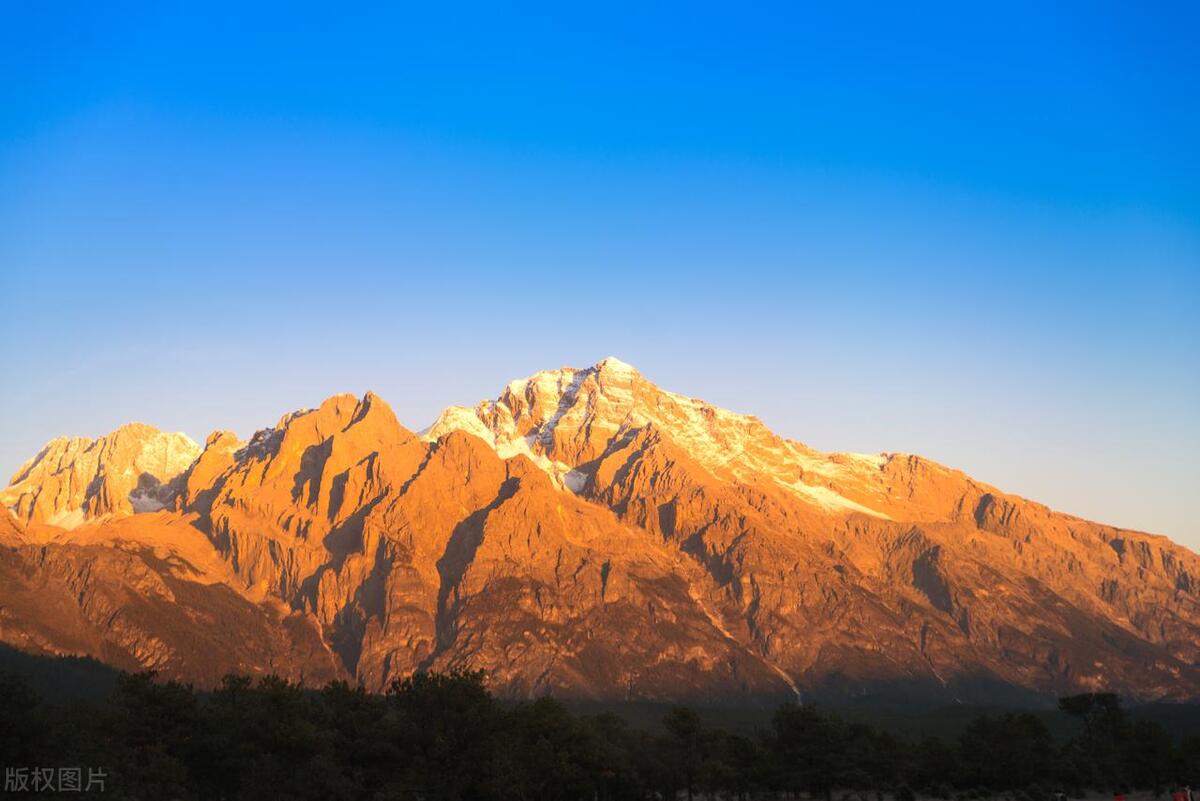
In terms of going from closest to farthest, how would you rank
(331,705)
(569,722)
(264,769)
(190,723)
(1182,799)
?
(1182,799) → (264,769) → (190,723) → (331,705) → (569,722)

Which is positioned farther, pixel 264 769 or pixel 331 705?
pixel 331 705

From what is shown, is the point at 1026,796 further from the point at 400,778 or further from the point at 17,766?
the point at 17,766

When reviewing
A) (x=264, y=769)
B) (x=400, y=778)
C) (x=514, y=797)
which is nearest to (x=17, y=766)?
(x=264, y=769)

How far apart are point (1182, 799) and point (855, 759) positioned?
7138 centimetres

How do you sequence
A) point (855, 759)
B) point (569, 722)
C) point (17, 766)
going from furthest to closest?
point (855, 759)
point (569, 722)
point (17, 766)

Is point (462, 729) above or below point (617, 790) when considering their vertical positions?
above

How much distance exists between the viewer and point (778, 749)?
642 ft

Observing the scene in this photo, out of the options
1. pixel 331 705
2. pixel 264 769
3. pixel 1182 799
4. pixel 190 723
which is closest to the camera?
pixel 1182 799

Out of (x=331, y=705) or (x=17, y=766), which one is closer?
(x=17, y=766)

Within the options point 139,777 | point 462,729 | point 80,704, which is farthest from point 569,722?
point 80,704

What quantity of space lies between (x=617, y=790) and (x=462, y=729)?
41920 millimetres

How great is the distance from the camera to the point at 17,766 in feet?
377

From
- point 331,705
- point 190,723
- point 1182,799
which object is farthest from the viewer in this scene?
point 331,705

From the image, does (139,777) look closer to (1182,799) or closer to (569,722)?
(569,722)
